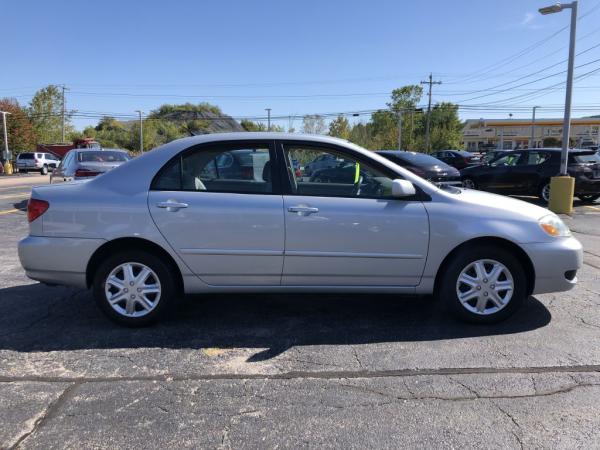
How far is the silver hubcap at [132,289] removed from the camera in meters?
4.14

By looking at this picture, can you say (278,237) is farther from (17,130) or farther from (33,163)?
(17,130)

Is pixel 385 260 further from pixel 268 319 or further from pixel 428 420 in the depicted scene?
pixel 428 420

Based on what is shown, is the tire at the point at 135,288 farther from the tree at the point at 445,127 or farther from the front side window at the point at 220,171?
the tree at the point at 445,127

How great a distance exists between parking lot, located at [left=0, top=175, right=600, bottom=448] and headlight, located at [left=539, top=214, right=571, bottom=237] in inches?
32.7

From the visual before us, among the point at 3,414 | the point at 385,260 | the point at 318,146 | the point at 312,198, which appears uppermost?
the point at 318,146

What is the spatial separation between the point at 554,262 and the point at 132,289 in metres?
3.57

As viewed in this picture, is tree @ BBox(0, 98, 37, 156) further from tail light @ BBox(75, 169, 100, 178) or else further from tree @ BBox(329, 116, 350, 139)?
tail light @ BBox(75, 169, 100, 178)

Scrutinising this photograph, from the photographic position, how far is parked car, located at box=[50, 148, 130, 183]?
11.1 meters

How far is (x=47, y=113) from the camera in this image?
6912 centimetres

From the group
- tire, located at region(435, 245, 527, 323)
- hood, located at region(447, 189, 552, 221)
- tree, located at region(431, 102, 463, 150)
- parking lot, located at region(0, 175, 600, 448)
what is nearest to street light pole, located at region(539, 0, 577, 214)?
parking lot, located at region(0, 175, 600, 448)

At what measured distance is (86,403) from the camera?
10.1 ft

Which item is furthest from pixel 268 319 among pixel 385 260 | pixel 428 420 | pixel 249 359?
pixel 428 420

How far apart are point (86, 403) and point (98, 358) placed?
0.69 m

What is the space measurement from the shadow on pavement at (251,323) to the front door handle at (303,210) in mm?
1026
